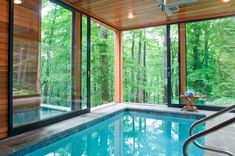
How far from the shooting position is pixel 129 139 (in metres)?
3.69

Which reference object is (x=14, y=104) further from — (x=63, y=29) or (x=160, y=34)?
(x=160, y=34)

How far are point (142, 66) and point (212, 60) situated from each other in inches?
116

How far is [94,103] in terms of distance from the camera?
19.5ft

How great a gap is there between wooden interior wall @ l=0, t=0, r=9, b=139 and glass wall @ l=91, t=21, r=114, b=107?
3073 millimetres

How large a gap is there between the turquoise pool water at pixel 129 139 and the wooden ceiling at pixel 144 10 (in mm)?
2820

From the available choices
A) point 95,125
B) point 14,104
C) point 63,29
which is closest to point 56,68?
point 63,29

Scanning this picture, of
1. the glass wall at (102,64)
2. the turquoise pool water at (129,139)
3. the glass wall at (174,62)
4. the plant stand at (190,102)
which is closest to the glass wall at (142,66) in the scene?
the glass wall at (102,64)

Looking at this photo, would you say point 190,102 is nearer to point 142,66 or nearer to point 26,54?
point 142,66

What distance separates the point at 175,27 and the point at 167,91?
2.02 m

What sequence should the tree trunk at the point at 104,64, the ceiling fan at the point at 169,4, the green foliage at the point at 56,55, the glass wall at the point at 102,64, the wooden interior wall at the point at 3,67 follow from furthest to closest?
the tree trunk at the point at 104,64, the glass wall at the point at 102,64, the green foliage at the point at 56,55, the ceiling fan at the point at 169,4, the wooden interior wall at the point at 3,67

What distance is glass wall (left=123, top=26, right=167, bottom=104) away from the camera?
7.36 metres

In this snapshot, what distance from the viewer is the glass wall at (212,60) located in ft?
17.4

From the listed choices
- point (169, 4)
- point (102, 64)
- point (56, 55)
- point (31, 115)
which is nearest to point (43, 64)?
point (56, 55)

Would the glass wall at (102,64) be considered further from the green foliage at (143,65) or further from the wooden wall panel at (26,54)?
the wooden wall panel at (26,54)
